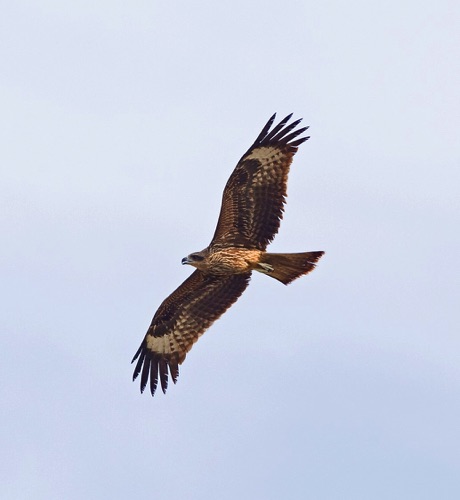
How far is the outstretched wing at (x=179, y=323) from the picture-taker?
2216 centimetres

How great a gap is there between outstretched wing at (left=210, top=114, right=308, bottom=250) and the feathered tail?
0.94 feet

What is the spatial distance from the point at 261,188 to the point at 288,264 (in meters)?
1.19

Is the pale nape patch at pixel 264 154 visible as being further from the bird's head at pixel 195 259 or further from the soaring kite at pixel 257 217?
the bird's head at pixel 195 259

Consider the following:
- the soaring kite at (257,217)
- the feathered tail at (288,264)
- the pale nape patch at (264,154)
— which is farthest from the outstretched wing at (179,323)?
the pale nape patch at (264,154)

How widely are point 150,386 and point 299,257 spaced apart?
3495mm

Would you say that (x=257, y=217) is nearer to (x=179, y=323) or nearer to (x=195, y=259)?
(x=195, y=259)

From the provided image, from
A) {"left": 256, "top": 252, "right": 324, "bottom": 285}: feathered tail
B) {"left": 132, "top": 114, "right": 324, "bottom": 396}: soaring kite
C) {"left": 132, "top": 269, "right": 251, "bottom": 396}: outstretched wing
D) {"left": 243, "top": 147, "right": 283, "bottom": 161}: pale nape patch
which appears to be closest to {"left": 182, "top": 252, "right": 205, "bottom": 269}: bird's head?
{"left": 132, "top": 114, "right": 324, "bottom": 396}: soaring kite

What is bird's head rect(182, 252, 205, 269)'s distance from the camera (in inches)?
843

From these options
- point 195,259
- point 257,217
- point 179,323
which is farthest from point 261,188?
point 179,323

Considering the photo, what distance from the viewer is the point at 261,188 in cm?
2091

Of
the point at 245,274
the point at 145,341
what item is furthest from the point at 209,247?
the point at 145,341

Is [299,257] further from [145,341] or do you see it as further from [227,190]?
[145,341]

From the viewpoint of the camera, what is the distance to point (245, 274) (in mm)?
21859

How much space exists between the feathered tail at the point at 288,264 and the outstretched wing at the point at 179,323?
116 centimetres
